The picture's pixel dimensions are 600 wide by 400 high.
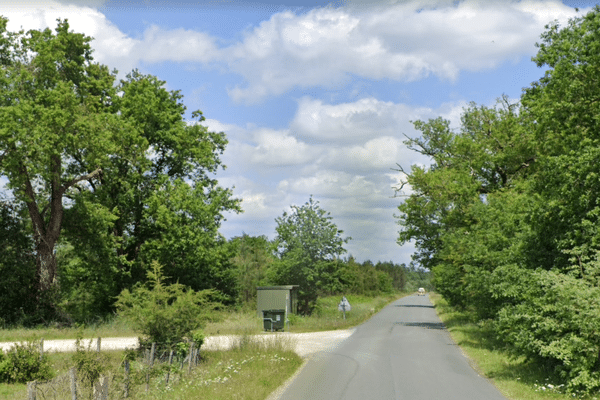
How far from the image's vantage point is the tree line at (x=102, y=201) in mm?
30938

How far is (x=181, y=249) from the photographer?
121 feet

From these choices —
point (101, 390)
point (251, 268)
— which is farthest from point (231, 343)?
point (251, 268)

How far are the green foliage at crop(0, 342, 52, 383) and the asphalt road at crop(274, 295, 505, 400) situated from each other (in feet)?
21.8

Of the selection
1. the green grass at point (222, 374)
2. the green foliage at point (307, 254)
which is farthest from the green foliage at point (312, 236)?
the green grass at point (222, 374)

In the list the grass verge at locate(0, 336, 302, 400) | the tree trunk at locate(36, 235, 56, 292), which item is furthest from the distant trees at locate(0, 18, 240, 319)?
the grass verge at locate(0, 336, 302, 400)

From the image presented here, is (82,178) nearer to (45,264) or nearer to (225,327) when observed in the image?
(45,264)

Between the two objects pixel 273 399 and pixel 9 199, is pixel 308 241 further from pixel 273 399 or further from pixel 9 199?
pixel 273 399

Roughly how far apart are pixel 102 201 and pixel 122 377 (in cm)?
2672

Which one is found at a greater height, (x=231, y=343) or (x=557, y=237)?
(x=557, y=237)

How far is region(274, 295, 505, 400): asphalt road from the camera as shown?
1275cm

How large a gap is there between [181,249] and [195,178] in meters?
6.21

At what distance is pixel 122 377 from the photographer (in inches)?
481

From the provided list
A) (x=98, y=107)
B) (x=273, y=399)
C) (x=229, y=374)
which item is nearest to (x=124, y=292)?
(x=229, y=374)

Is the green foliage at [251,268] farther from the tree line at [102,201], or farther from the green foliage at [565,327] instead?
the green foliage at [565,327]
